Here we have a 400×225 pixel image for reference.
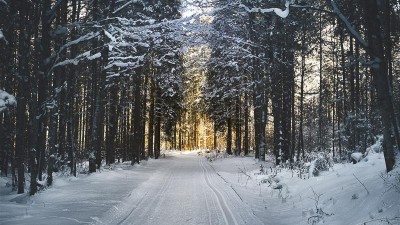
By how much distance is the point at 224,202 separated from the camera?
10539 millimetres

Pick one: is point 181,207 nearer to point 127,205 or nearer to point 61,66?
point 127,205

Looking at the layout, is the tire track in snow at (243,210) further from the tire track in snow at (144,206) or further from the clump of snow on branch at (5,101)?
the clump of snow on branch at (5,101)

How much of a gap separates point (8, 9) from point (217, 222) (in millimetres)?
10301

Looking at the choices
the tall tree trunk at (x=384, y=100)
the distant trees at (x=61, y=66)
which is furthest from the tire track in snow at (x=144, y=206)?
the tall tree trunk at (x=384, y=100)

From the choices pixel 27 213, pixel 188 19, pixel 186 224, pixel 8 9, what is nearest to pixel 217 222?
pixel 186 224

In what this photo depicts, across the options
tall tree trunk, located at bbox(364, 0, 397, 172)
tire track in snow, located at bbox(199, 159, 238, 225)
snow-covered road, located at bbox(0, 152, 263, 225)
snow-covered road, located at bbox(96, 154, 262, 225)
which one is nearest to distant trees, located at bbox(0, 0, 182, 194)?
snow-covered road, located at bbox(0, 152, 263, 225)

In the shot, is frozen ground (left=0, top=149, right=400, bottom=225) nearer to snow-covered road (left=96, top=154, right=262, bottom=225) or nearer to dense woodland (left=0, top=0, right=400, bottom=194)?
snow-covered road (left=96, top=154, right=262, bottom=225)

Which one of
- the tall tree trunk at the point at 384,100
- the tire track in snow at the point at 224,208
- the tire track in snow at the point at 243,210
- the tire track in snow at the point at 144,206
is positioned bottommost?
the tire track in snow at the point at 243,210

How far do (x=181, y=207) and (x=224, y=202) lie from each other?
56.5 inches

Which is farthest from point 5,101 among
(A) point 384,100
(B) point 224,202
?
(A) point 384,100

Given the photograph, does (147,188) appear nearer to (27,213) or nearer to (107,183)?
(107,183)

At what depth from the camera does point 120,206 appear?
9.70 meters

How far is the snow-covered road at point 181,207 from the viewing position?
8.34 m

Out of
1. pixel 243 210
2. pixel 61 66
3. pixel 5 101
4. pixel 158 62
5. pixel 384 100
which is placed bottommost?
pixel 243 210
